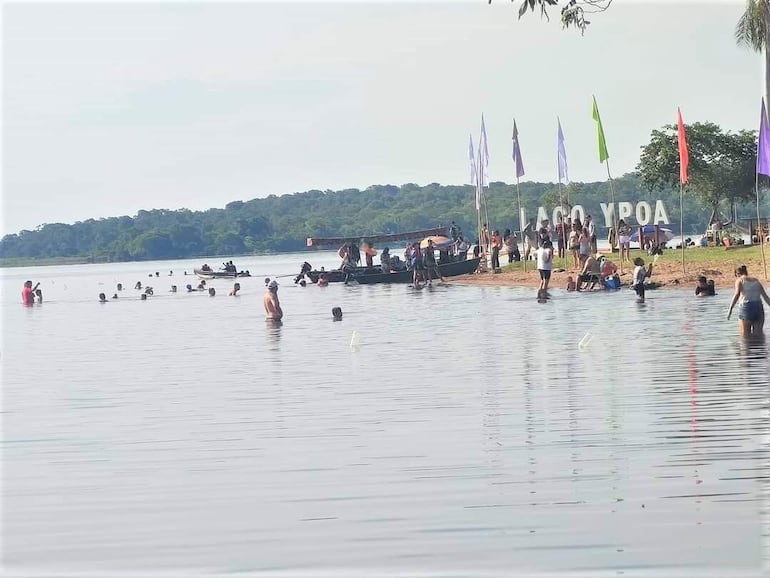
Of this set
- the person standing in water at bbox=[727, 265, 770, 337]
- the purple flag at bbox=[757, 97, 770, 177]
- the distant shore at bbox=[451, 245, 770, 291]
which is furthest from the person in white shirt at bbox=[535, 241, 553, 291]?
the person standing in water at bbox=[727, 265, 770, 337]

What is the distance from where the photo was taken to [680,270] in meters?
44.8

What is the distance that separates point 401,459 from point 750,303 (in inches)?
498

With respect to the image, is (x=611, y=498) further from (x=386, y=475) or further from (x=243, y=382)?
(x=243, y=382)

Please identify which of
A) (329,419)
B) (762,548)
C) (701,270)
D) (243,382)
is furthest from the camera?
(701,270)

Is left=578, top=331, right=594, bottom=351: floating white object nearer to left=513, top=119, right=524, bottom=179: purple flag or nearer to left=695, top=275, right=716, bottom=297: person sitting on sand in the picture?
left=695, top=275, right=716, bottom=297: person sitting on sand

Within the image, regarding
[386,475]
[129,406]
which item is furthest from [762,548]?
[129,406]

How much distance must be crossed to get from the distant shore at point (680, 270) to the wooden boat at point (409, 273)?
3606 millimetres

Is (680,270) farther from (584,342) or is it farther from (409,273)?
(584,342)

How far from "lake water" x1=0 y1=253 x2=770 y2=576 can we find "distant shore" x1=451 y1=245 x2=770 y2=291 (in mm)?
14905

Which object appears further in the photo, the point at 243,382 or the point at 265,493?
the point at 243,382

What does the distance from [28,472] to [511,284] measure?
3974 centimetres

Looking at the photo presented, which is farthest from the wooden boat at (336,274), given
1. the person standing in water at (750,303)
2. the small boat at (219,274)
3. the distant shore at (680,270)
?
the person standing in water at (750,303)

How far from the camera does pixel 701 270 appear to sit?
43906mm

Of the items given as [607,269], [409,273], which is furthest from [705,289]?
[409,273]
